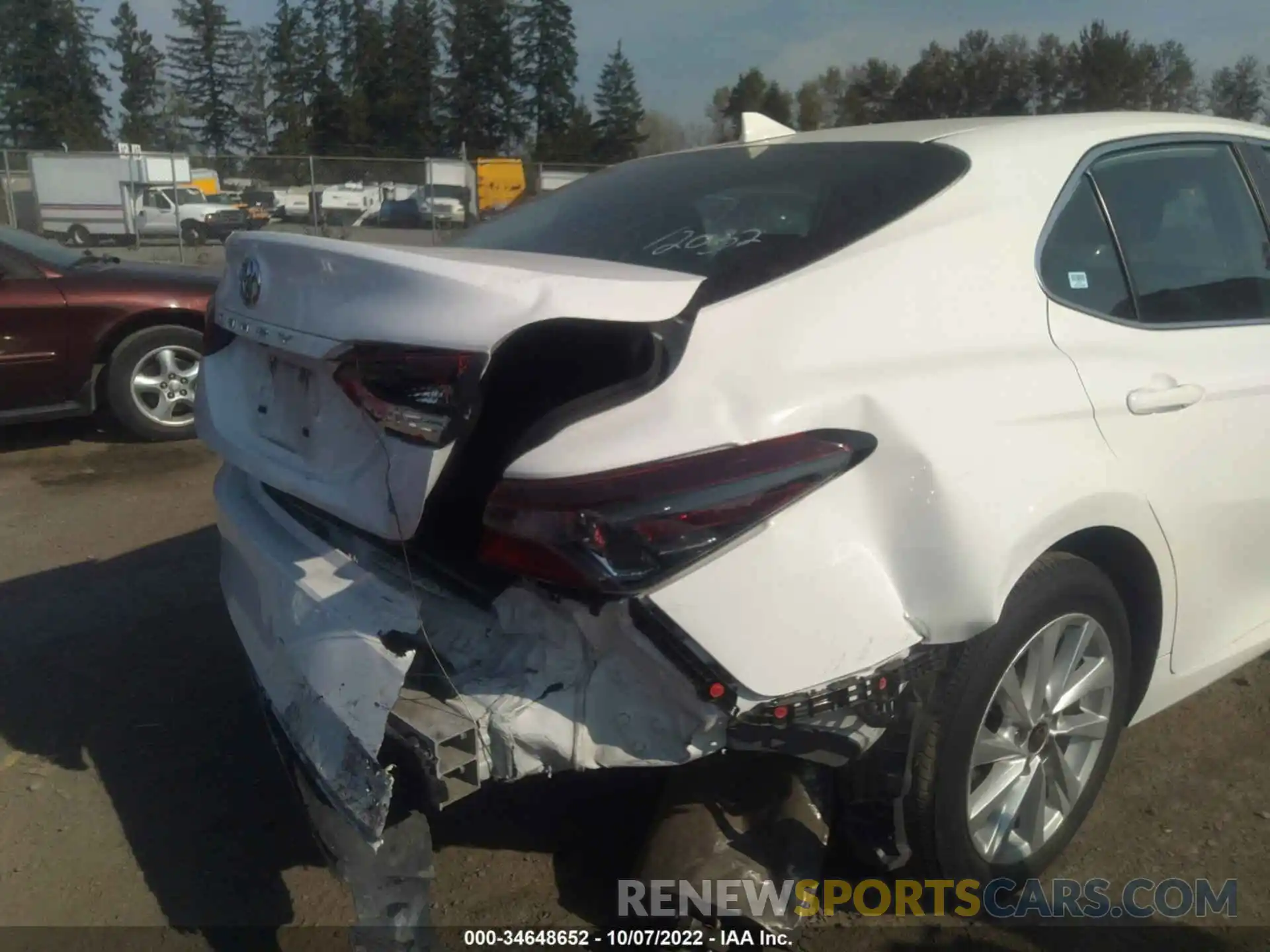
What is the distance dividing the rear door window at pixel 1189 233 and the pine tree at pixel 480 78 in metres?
62.7

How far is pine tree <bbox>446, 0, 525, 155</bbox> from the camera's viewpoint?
2483 inches

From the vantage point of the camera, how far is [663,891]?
251 centimetres

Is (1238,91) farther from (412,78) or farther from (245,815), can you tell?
(412,78)

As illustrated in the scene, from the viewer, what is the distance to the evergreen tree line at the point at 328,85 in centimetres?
5809

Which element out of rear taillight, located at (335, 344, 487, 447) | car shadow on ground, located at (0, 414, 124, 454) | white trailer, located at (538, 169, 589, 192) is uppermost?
white trailer, located at (538, 169, 589, 192)

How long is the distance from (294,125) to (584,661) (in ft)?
214

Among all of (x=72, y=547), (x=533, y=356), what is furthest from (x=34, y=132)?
(x=533, y=356)

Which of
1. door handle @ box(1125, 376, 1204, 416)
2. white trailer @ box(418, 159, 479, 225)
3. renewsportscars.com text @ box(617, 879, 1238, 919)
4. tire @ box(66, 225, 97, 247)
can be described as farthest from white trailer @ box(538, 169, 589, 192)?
renewsportscars.com text @ box(617, 879, 1238, 919)

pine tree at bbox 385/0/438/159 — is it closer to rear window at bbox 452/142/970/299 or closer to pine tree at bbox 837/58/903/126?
pine tree at bbox 837/58/903/126

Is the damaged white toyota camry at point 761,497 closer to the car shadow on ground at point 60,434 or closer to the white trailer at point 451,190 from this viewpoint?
the car shadow on ground at point 60,434

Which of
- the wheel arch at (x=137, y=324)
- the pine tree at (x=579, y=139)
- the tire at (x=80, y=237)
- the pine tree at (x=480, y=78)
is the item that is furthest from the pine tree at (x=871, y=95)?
the wheel arch at (x=137, y=324)

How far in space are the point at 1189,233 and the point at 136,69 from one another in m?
74.3

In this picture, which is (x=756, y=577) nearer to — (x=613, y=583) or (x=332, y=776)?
(x=613, y=583)

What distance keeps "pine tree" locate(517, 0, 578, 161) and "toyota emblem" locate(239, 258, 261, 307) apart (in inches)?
2520
